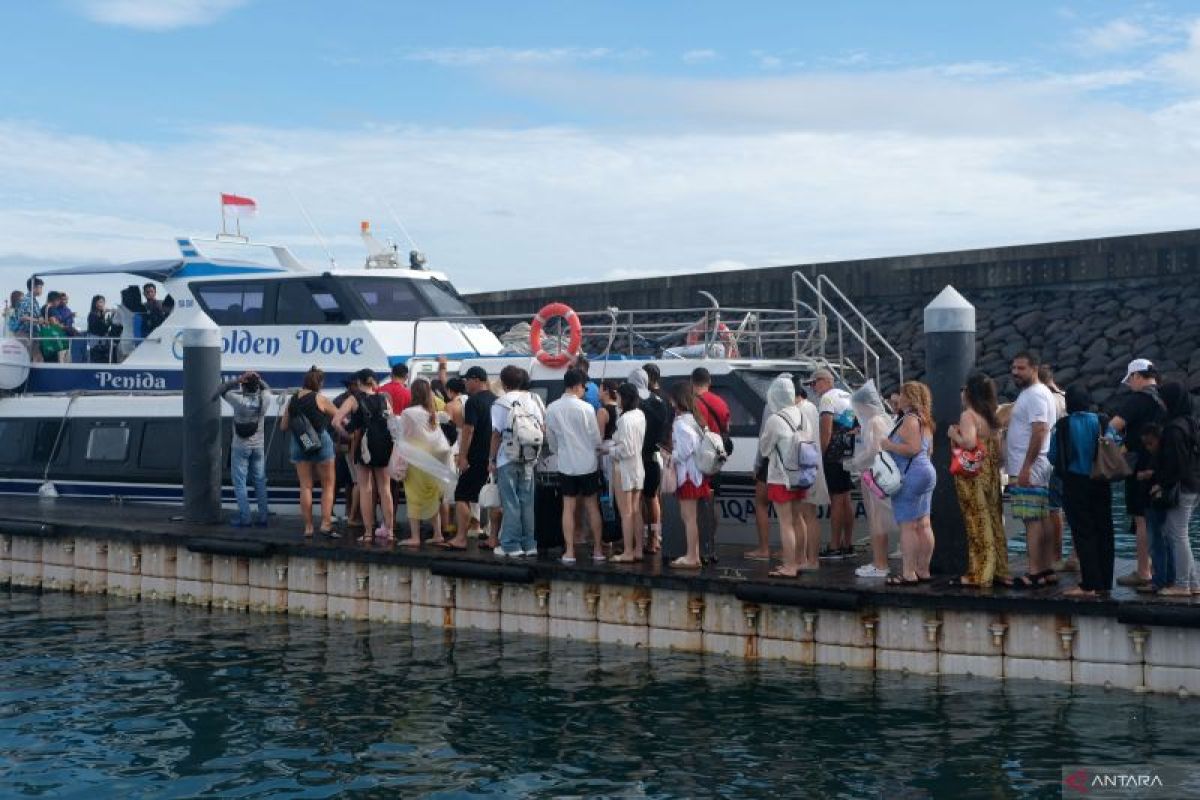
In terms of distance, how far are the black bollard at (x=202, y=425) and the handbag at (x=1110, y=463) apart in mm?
9833

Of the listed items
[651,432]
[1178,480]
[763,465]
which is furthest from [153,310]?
[1178,480]

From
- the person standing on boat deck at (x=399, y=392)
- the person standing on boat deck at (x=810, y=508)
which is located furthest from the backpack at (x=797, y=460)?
the person standing on boat deck at (x=399, y=392)

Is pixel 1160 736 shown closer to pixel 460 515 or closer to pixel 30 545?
pixel 460 515

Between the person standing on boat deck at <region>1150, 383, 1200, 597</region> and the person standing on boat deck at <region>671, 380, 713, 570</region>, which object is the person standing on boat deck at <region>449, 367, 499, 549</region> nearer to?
the person standing on boat deck at <region>671, 380, 713, 570</region>

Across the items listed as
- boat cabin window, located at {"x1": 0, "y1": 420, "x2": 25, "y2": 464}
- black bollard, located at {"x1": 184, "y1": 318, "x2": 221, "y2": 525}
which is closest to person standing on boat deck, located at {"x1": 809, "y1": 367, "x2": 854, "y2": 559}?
black bollard, located at {"x1": 184, "y1": 318, "x2": 221, "y2": 525}

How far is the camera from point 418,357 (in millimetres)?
18062

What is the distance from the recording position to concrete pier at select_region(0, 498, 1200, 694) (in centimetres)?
1130

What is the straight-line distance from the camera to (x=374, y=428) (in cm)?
1491

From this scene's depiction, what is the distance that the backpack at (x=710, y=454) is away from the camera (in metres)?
13.2

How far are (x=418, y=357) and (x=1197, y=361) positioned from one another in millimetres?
19826

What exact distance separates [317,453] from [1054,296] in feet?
77.1

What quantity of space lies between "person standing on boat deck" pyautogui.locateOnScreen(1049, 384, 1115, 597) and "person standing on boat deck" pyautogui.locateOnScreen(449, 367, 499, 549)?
541 cm

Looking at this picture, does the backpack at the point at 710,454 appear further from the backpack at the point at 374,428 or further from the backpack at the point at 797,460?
the backpack at the point at 374,428

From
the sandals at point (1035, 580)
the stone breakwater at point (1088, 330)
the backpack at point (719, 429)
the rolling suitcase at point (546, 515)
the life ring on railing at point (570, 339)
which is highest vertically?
the stone breakwater at point (1088, 330)
